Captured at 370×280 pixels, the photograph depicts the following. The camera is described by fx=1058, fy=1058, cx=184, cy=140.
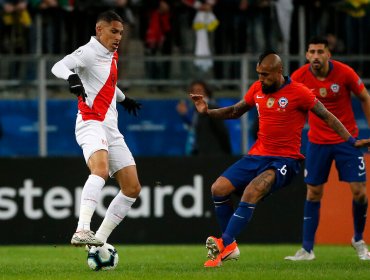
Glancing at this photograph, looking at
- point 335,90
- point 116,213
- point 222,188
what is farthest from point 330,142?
point 116,213

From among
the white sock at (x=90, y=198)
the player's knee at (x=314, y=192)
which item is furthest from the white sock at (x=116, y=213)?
the player's knee at (x=314, y=192)

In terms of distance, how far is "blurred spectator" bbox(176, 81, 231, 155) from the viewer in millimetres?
16094

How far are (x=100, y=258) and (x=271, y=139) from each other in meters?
2.20

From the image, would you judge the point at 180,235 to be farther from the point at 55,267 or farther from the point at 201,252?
the point at 55,267

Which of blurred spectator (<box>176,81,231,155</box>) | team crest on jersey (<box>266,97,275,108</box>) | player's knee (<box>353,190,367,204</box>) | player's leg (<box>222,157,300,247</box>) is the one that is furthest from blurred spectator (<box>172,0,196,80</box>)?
player's leg (<box>222,157,300,247</box>)

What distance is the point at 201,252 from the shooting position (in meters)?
14.0

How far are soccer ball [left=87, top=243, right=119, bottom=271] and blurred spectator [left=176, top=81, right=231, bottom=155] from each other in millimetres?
5621

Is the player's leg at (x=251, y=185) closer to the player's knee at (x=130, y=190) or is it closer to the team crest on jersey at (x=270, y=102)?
the team crest on jersey at (x=270, y=102)

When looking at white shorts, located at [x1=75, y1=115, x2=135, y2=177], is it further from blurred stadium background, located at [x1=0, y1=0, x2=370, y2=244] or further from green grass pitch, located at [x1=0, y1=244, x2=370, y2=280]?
blurred stadium background, located at [x1=0, y1=0, x2=370, y2=244]

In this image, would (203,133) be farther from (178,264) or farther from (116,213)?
(116,213)

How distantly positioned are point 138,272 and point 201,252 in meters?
3.72

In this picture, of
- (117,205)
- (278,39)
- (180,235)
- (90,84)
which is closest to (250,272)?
(117,205)

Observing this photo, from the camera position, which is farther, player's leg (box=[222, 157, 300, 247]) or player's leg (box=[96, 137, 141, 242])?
player's leg (box=[96, 137, 141, 242])

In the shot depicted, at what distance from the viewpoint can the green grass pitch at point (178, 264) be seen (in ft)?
32.5
